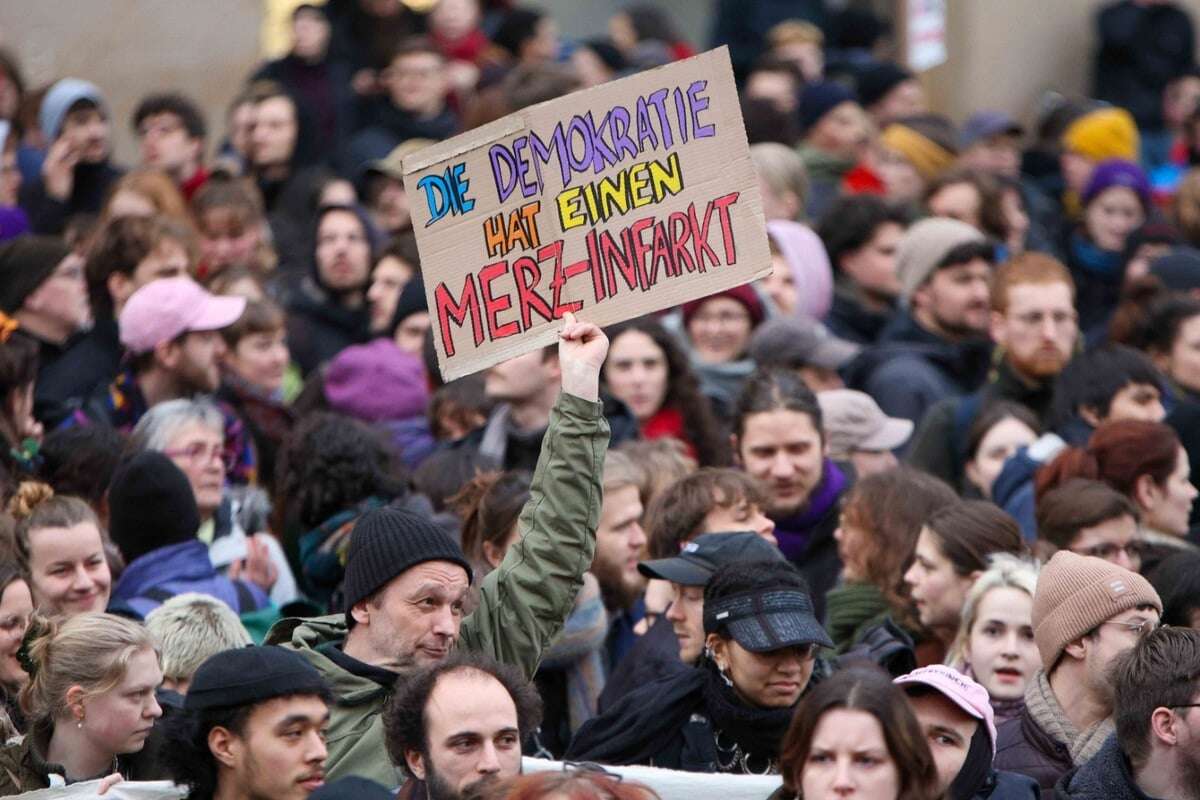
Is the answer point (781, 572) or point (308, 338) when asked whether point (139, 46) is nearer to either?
point (308, 338)

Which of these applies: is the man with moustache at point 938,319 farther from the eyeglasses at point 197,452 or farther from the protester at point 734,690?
the protester at point 734,690

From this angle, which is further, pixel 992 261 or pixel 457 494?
pixel 992 261

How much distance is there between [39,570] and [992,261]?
524 cm

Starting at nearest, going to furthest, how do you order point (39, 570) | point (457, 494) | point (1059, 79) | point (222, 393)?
point (39, 570)
point (457, 494)
point (222, 393)
point (1059, 79)

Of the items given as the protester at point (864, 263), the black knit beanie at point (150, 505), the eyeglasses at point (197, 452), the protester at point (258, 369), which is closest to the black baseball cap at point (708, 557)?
the black knit beanie at point (150, 505)

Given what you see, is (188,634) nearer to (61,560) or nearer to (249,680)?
(61,560)

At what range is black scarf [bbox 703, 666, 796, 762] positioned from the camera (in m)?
6.15

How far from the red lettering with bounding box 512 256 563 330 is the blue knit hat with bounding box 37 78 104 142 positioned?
6.18 meters

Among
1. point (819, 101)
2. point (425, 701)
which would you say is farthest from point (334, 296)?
point (425, 701)

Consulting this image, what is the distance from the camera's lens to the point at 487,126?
6.38 metres

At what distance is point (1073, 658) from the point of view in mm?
6344

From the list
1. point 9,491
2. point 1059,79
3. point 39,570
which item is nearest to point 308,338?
point 9,491

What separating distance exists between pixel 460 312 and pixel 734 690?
3.96 ft

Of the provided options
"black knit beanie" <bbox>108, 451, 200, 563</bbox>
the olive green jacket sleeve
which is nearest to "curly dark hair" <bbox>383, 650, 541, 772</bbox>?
the olive green jacket sleeve
